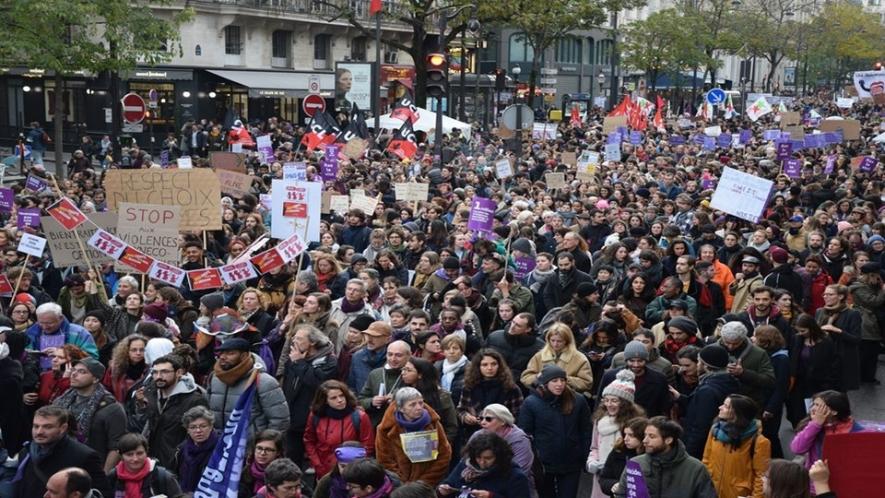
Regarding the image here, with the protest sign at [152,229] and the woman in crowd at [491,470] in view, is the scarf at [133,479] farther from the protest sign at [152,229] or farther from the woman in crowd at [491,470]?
the protest sign at [152,229]

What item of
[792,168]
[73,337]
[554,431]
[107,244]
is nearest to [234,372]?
[554,431]

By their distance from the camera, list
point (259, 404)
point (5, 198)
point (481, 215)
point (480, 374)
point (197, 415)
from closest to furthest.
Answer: point (197, 415) → point (259, 404) → point (480, 374) → point (481, 215) → point (5, 198)

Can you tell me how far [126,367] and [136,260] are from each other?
3.07 metres

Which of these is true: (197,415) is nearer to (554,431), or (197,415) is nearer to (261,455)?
(261,455)

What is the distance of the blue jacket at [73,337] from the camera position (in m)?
9.45

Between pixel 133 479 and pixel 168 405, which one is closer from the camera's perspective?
pixel 133 479

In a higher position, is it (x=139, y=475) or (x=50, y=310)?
(x=50, y=310)

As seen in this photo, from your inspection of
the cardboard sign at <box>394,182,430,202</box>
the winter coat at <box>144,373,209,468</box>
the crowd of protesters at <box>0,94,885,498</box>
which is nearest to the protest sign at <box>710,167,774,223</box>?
the crowd of protesters at <box>0,94,885,498</box>

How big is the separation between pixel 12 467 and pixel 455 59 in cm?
5851

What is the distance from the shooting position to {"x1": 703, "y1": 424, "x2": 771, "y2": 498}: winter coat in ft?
23.9

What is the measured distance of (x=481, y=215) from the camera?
14367 millimetres

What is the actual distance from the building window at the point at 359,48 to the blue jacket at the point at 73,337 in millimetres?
45491

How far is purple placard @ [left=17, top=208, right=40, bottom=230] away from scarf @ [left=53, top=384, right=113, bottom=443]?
7.49 metres

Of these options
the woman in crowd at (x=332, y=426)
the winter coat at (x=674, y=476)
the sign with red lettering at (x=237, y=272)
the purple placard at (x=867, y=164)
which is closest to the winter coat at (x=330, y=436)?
the woman in crowd at (x=332, y=426)
